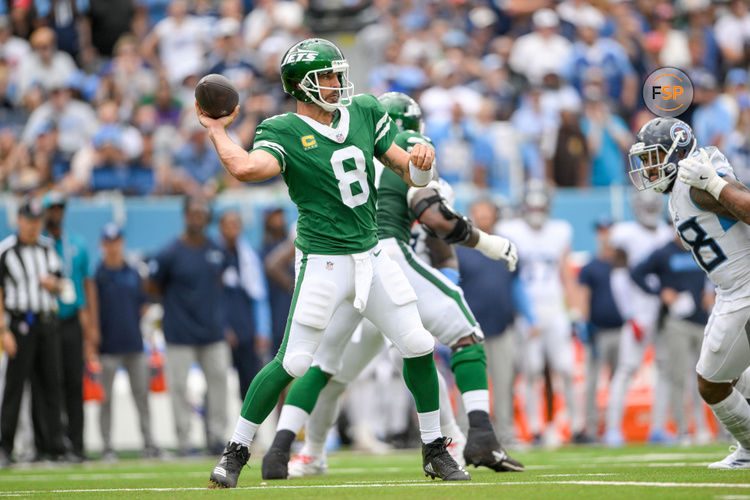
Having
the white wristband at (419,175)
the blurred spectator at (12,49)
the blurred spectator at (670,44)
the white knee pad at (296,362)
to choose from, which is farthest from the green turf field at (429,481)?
the blurred spectator at (670,44)

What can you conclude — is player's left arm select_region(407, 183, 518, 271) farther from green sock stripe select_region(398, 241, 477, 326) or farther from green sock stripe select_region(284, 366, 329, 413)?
green sock stripe select_region(284, 366, 329, 413)

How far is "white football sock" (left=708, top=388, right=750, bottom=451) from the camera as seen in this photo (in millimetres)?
6266

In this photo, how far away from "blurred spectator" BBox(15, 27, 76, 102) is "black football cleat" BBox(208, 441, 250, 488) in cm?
1030

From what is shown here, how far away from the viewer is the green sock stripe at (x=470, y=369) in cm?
672

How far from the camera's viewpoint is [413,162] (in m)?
5.80

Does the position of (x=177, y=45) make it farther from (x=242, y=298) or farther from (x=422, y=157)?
(x=422, y=157)

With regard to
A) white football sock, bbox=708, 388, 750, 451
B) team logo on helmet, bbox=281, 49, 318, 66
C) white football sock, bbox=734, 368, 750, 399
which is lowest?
white football sock, bbox=708, 388, 750, 451

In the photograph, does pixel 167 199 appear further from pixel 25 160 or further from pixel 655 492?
pixel 655 492

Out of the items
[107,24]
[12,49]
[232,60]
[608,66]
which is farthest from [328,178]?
[107,24]

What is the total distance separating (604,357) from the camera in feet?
37.6

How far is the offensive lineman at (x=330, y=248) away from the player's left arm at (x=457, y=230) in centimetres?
64

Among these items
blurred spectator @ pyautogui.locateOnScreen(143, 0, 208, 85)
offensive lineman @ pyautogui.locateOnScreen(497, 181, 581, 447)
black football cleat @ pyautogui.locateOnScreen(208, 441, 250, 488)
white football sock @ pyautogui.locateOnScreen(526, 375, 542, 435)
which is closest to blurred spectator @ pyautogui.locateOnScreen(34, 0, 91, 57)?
blurred spectator @ pyautogui.locateOnScreen(143, 0, 208, 85)

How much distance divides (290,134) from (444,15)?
11732mm

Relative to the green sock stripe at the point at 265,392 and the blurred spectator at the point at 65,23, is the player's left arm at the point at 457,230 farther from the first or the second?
the blurred spectator at the point at 65,23
